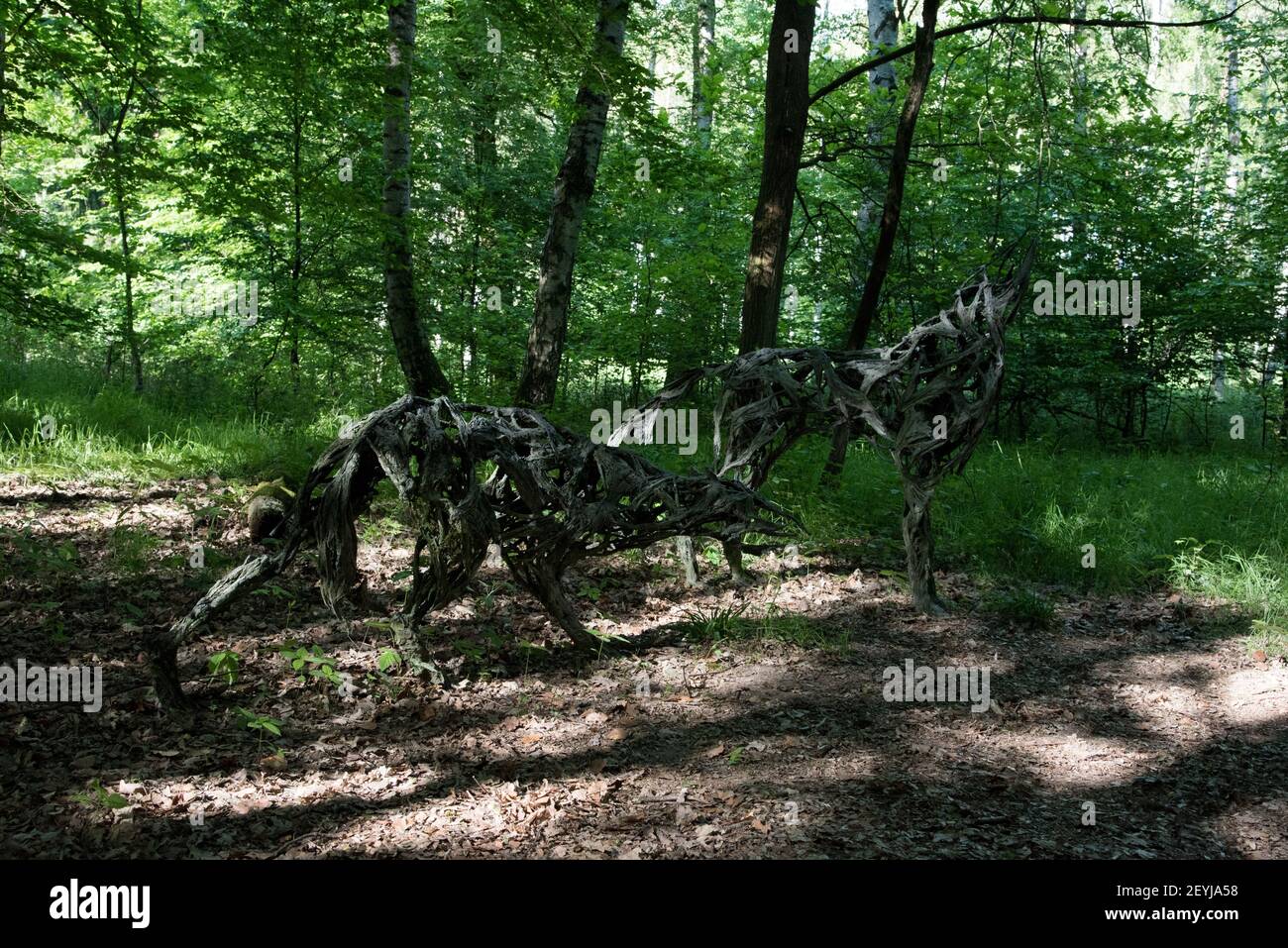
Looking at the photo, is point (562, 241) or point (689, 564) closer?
point (689, 564)

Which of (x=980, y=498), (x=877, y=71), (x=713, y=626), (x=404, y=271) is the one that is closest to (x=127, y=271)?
(x=404, y=271)

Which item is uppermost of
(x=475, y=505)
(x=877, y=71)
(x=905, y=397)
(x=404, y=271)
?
(x=877, y=71)

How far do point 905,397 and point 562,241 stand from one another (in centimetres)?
406

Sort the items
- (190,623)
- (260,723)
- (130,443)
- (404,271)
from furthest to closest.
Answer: (404,271)
(130,443)
(190,623)
(260,723)

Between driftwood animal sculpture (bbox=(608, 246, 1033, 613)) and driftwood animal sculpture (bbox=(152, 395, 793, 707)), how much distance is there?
0.82 m

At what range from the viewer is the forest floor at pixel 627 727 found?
3.28m

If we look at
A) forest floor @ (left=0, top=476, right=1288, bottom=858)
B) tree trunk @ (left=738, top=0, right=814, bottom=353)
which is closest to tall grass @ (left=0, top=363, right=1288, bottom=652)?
forest floor @ (left=0, top=476, right=1288, bottom=858)

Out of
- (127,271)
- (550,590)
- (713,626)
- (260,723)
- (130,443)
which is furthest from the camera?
(130,443)

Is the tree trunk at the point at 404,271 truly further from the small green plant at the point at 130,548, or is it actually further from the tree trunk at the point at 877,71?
the tree trunk at the point at 877,71

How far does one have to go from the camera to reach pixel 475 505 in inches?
161

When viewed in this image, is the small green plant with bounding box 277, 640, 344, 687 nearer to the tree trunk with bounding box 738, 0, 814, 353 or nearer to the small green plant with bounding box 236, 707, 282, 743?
the small green plant with bounding box 236, 707, 282, 743

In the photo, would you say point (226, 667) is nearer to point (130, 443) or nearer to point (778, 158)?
point (130, 443)

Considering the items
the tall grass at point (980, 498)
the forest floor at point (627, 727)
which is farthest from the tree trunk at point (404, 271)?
the forest floor at point (627, 727)

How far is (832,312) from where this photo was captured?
1264 centimetres
